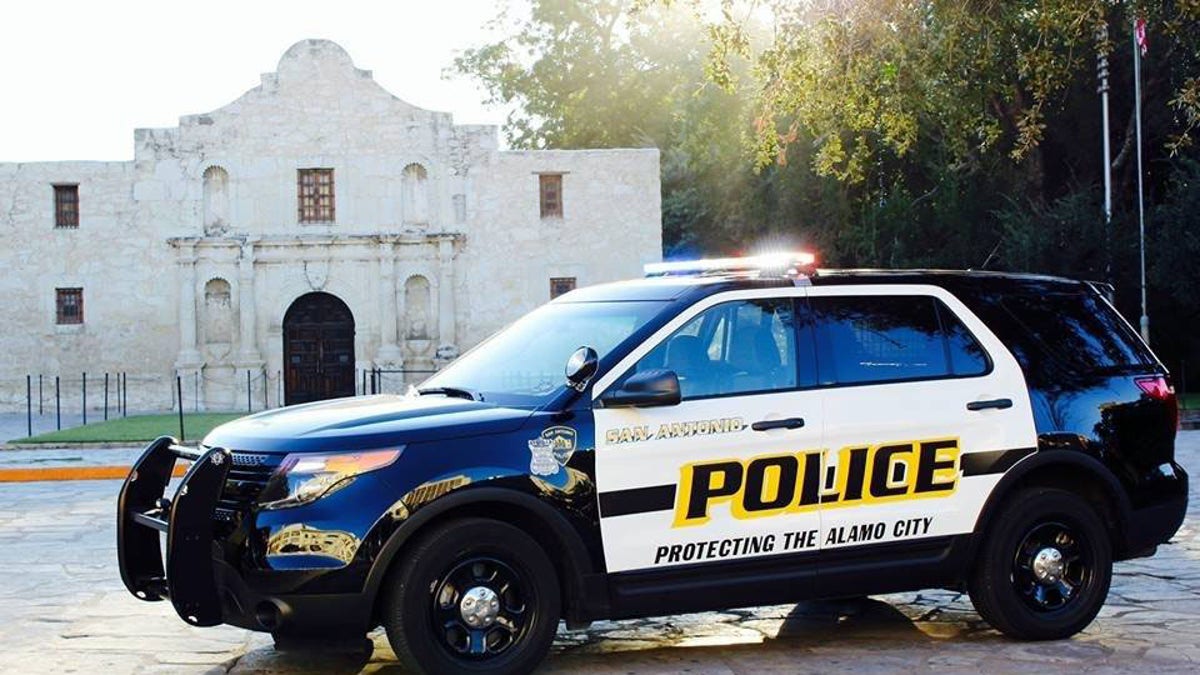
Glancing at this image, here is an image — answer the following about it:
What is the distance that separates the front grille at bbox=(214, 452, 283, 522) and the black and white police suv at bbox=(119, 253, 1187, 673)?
0.04 feet

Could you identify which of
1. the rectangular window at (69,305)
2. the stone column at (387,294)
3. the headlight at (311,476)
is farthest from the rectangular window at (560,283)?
the headlight at (311,476)

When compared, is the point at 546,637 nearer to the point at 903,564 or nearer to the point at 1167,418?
the point at 903,564

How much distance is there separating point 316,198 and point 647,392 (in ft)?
111

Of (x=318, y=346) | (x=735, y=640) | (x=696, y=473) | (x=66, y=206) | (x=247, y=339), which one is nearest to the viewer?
(x=696, y=473)

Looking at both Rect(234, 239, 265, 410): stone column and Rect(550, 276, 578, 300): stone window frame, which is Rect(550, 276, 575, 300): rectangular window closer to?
Rect(550, 276, 578, 300): stone window frame

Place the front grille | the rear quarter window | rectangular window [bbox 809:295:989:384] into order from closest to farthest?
1. the front grille
2. rectangular window [bbox 809:295:989:384]
3. the rear quarter window

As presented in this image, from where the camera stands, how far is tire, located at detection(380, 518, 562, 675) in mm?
6555

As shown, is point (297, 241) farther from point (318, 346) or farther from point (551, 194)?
point (551, 194)

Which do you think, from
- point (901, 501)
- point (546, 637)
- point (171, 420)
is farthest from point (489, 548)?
point (171, 420)

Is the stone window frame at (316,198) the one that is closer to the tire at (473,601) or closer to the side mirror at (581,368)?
the side mirror at (581,368)

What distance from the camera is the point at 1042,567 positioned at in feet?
25.6

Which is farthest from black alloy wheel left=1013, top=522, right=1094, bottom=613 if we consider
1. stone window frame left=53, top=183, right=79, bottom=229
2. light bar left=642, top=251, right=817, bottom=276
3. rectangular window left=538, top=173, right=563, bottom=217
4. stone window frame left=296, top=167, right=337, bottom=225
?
stone window frame left=53, top=183, right=79, bottom=229

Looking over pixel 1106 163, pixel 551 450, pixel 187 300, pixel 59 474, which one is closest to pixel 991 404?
pixel 551 450

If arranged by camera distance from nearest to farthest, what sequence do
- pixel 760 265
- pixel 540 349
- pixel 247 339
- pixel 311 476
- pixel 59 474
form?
pixel 311 476, pixel 540 349, pixel 760 265, pixel 59 474, pixel 247 339
